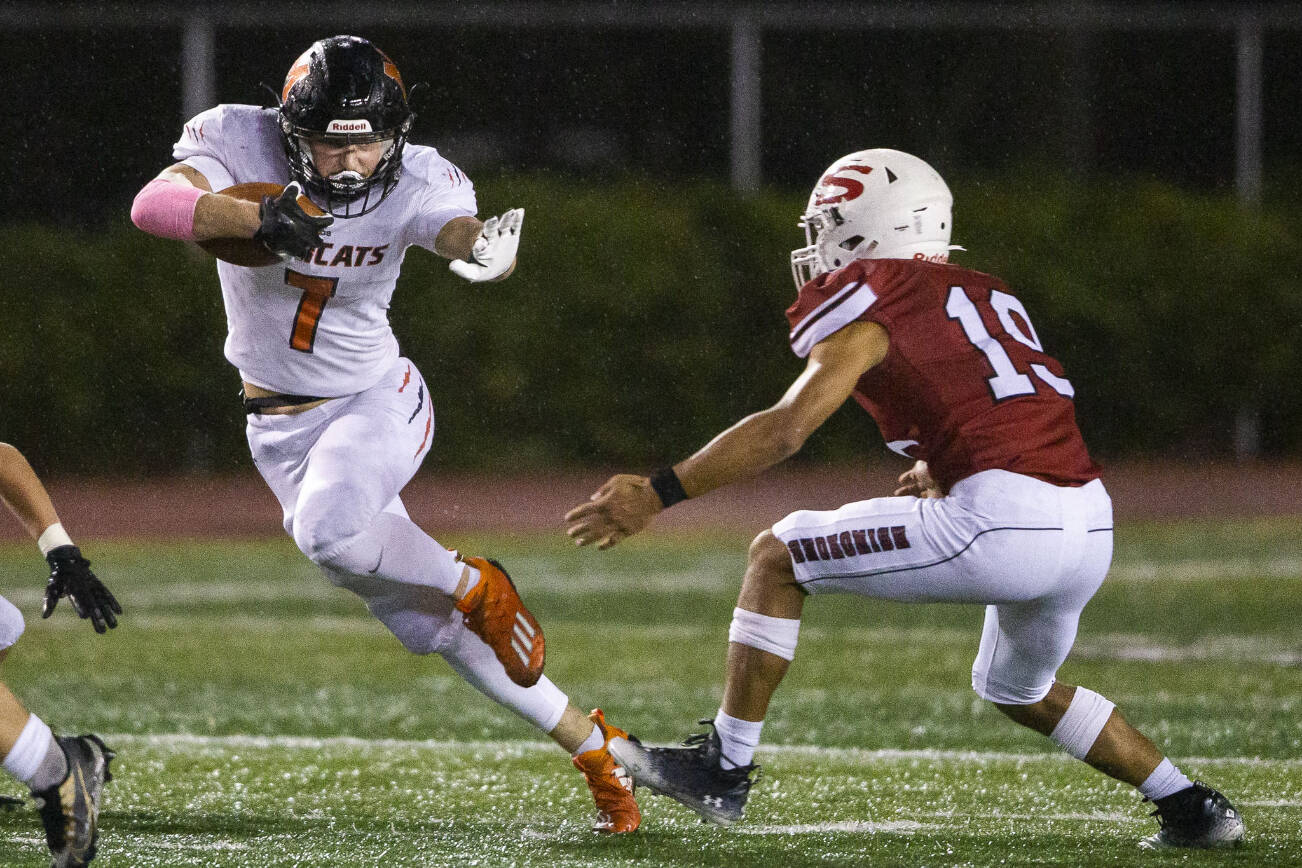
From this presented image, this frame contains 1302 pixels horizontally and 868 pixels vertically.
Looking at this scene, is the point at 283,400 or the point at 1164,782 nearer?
the point at 1164,782

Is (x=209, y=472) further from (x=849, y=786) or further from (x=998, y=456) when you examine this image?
(x=998, y=456)

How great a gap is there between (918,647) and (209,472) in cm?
707

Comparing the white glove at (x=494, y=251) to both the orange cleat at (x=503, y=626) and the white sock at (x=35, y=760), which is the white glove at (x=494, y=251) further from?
the white sock at (x=35, y=760)

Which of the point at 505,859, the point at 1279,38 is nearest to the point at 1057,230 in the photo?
the point at 1279,38

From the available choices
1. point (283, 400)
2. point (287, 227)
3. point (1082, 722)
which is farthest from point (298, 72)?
point (1082, 722)

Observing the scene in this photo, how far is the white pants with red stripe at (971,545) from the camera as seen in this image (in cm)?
347

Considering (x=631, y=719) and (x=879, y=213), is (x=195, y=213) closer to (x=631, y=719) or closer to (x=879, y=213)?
(x=879, y=213)

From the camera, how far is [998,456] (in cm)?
354

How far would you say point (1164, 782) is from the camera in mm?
3834

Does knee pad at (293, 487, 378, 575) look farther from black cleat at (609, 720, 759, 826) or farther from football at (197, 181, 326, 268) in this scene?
black cleat at (609, 720, 759, 826)

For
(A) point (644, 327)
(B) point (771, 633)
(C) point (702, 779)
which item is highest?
(B) point (771, 633)

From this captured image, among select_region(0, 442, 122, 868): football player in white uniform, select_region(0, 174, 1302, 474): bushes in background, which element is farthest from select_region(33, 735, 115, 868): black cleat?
select_region(0, 174, 1302, 474): bushes in background

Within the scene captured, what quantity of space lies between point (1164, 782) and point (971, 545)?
2.66 feet

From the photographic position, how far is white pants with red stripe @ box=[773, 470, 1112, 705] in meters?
3.47
